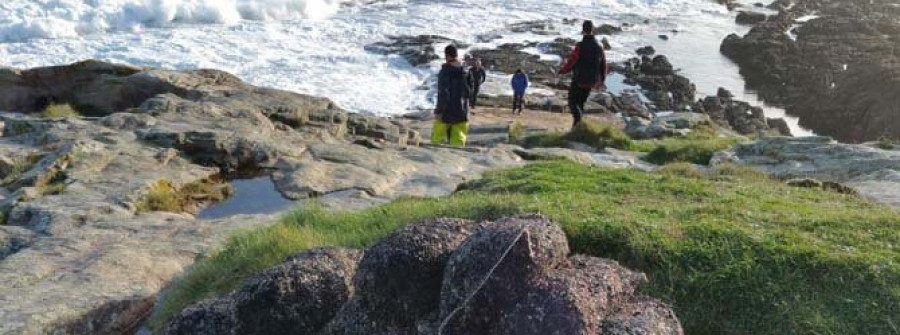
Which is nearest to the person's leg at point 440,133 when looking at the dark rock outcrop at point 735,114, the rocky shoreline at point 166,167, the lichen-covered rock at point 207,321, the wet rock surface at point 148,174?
the wet rock surface at point 148,174

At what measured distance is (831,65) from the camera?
37812 mm

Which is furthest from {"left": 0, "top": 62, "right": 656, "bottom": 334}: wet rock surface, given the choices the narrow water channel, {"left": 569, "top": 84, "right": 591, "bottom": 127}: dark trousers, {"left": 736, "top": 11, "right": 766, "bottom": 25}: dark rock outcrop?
{"left": 736, "top": 11, "right": 766, "bottom": 25}: dark rock outcrop

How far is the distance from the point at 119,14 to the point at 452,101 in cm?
2549

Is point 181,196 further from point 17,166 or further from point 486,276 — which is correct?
point 486,276

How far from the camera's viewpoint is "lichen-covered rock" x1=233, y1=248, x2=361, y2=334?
540 cm

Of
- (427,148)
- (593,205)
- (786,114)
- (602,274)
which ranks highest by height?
(602,274)

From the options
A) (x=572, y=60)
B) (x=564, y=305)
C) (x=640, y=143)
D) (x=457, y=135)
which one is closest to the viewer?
(x=564, y=305)

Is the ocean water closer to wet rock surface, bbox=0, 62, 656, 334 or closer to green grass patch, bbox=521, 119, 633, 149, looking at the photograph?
green grass patch, bbox=521, 119, 633, 149

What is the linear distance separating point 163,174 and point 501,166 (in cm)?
524

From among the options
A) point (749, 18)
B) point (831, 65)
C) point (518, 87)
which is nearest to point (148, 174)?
point (518, 87)

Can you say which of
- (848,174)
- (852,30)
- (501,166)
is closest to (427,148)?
(501,166)

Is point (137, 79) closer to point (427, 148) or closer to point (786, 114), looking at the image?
point (427, 148)

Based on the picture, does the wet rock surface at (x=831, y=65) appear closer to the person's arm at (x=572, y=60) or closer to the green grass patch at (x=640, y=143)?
the green grass patch at (x=640, y=143)

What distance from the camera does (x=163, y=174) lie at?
11.6 m
